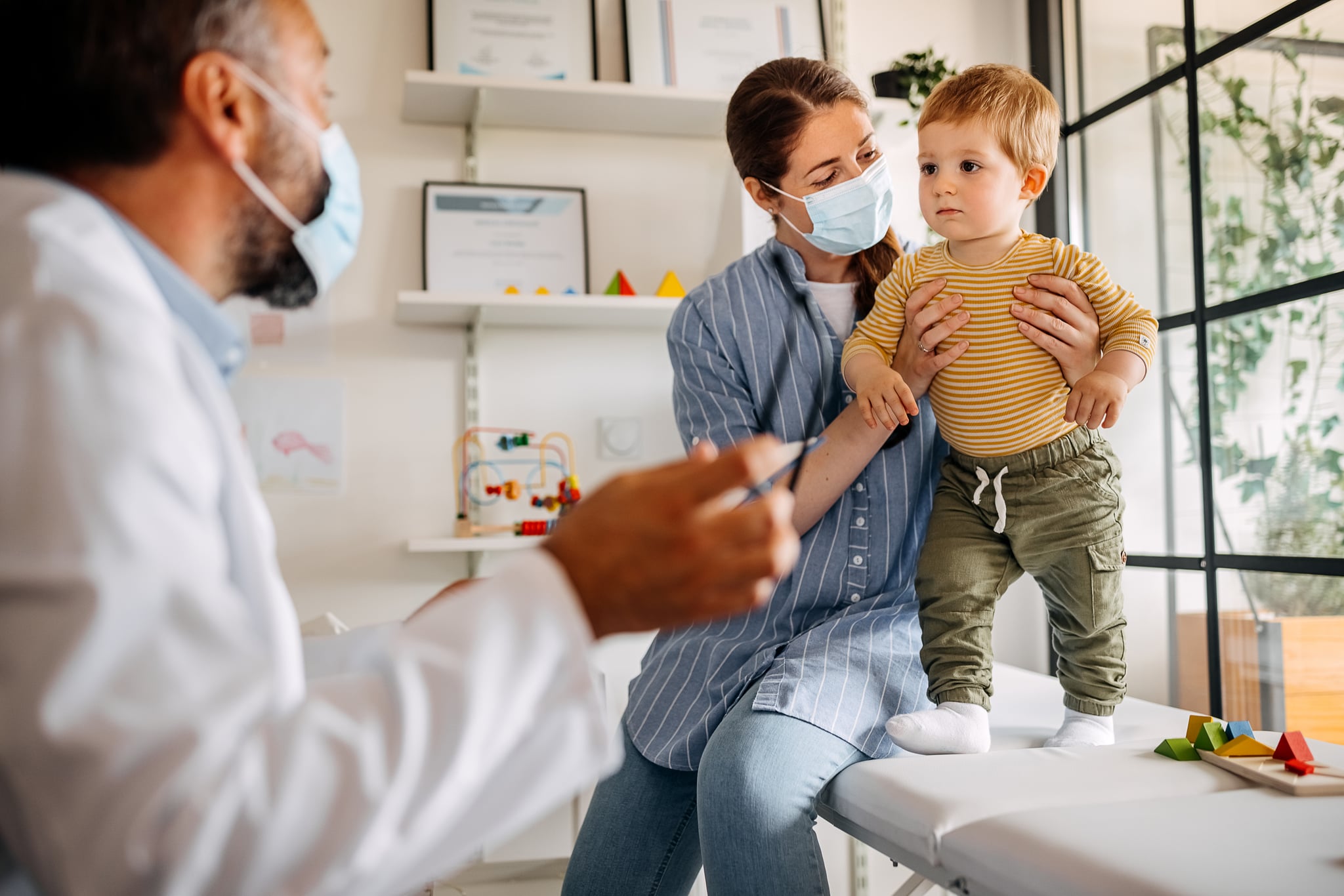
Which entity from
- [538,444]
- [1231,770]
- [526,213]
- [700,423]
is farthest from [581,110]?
A: [1231,770]

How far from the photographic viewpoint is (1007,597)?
2.77m

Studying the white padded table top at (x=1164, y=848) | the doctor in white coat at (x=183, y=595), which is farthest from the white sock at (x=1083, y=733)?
the doctor in white coat at (x=183, y=595)

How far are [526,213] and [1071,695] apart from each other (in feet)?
5.60

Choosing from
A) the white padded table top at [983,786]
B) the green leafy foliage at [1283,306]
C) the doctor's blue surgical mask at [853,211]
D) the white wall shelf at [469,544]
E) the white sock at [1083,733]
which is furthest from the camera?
the white wall shelf at [469,544]

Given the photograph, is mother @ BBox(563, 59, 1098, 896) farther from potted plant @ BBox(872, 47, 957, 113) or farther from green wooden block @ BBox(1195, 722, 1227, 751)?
potted plant @ BBox(872, 47, 957, 113)

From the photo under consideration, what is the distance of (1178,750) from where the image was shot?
119 cm

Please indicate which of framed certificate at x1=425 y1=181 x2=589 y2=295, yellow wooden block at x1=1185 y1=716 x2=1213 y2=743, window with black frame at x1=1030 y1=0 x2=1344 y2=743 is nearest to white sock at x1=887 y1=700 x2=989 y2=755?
yellow wooden block at x1=1185 y1=716 x2=1213 y2=743

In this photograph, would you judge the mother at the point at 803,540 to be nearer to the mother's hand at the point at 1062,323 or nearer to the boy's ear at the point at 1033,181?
the mother's hand at the point at 1062,323

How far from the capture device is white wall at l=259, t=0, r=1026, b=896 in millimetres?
2387

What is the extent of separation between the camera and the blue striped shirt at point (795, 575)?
1.31m

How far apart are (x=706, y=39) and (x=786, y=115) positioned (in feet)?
3.63

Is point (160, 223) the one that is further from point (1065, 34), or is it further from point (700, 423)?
point (1065, 34)

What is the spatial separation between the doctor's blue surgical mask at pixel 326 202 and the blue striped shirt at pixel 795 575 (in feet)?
2.34

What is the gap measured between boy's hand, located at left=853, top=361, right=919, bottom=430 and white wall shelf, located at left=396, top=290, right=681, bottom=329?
40.2 inches
